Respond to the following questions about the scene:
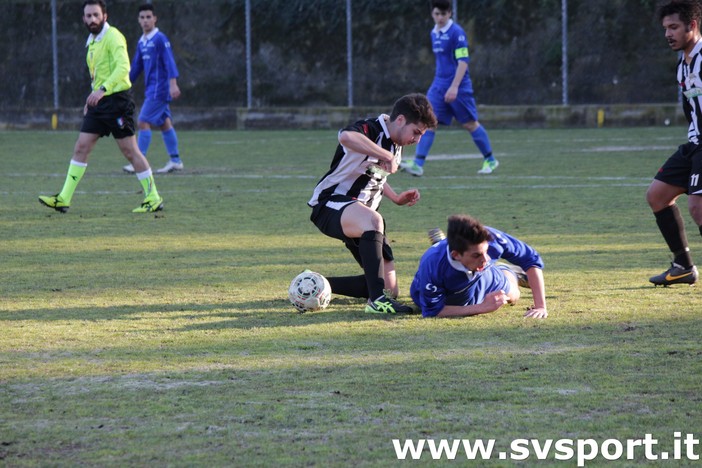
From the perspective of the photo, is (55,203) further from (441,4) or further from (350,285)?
(441,4)

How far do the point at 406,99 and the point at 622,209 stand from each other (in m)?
4.74

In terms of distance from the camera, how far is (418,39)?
2741cm

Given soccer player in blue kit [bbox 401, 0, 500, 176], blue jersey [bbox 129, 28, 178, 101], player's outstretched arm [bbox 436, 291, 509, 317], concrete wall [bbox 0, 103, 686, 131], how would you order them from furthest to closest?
concrete wall [bbox 0, 103, 686, 131] < blue jersey [bbox 129, 28, 178, 101] < soccer player in blue kit [bbox 401, 0, 500, 176] < player's outstretched arm [bbox 436, 291, 509, 317]

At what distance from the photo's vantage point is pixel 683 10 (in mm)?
6559

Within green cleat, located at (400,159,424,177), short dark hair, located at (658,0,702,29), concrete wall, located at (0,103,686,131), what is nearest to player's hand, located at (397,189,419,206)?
short dark hair, located at (658,0,702,29)

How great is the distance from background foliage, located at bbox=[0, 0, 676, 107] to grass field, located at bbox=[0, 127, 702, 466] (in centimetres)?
1534

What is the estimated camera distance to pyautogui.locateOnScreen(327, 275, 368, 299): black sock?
6.57 m

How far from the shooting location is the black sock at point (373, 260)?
6227 mm

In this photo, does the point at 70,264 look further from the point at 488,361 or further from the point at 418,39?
the point at 418,39

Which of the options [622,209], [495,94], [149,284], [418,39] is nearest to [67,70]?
[418,39]

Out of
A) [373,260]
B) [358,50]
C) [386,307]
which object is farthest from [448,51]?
[358,50]

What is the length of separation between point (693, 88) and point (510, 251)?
1.69 meters

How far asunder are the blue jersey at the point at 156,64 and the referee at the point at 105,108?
15.8ft

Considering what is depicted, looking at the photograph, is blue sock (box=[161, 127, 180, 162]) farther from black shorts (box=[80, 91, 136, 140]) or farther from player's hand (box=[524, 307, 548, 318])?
player's hand (box=[524, 307, 548, 318])
